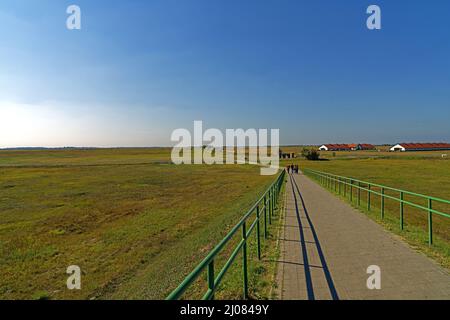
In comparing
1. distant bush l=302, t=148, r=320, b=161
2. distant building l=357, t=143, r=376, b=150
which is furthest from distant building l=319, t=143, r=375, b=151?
distant bush l=302, t=148, r=320, b=161

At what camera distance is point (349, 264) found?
5.04 m

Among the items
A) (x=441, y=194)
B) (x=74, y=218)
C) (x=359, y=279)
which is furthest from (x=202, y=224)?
(x=441, y=194)

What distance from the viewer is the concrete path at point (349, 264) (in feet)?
13.0

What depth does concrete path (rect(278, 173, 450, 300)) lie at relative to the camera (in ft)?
13.0

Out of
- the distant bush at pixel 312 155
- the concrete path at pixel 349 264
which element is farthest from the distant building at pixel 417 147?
the concrete path at pixel 349 264

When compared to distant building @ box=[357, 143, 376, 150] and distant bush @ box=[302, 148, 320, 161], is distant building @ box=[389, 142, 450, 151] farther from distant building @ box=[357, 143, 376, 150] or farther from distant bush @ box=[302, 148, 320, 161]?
distant bush @ box=[302, 148, 320, 161]

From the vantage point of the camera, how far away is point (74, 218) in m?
13.4

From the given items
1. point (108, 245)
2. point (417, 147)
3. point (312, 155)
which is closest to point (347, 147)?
point (417, 147)

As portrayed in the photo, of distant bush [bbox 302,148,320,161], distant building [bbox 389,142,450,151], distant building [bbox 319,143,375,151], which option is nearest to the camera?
distant bush [bbox 302,148,320,161]

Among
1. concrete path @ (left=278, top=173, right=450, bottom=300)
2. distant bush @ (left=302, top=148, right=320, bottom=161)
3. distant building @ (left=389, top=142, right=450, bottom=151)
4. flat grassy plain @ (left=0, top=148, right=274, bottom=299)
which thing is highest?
distant building @ (left=389, top=142, right=450, bottom=151)

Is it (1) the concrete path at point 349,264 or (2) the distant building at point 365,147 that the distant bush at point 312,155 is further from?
(2) the distant building at point 365,147

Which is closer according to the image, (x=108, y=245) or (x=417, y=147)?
(x=108, y=245)

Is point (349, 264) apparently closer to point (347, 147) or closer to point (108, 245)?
point (108, 245)
